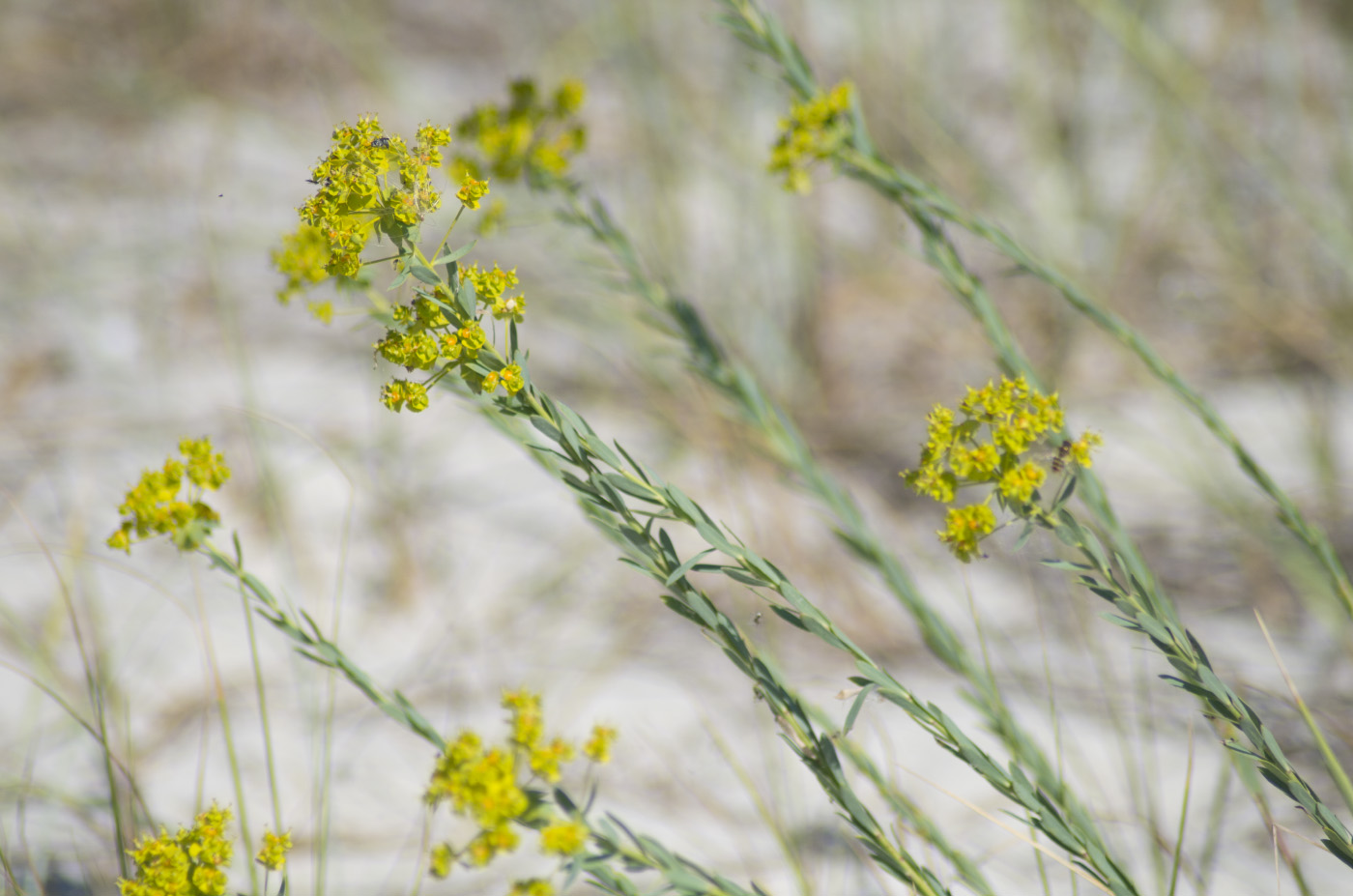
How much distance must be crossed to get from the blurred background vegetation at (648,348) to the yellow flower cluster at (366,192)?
1.15 ft

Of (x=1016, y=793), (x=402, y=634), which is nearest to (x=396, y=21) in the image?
(x=402, y=634)

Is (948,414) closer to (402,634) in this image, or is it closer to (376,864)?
(376,864)

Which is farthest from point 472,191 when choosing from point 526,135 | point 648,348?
point 648,348

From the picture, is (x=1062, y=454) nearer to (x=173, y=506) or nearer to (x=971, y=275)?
(x=971, y=275)

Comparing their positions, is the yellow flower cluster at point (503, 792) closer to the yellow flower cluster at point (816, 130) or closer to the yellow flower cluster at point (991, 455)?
the yellow flower cluster at point (991, 455)

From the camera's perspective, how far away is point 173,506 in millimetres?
393

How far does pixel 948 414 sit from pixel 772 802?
1.81 feet

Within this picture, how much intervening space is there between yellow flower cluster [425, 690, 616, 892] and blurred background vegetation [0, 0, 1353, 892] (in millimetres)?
452

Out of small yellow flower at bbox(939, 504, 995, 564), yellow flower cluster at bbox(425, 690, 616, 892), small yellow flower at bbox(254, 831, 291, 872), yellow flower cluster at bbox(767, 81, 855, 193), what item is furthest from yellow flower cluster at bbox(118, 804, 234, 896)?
yellow flower cluster at bbox(767, 81, 855, 193)

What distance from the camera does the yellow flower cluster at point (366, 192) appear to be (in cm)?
36

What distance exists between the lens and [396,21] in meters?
2.18

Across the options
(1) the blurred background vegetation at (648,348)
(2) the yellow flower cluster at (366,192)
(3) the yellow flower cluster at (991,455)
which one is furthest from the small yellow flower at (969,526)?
(1) the blurred background vegetation at (648,348)

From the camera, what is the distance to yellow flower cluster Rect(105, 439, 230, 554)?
1.28ft

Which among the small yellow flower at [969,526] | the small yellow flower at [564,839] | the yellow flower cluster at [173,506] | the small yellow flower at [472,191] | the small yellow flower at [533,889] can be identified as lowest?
the small yellow flower at [533,889]
